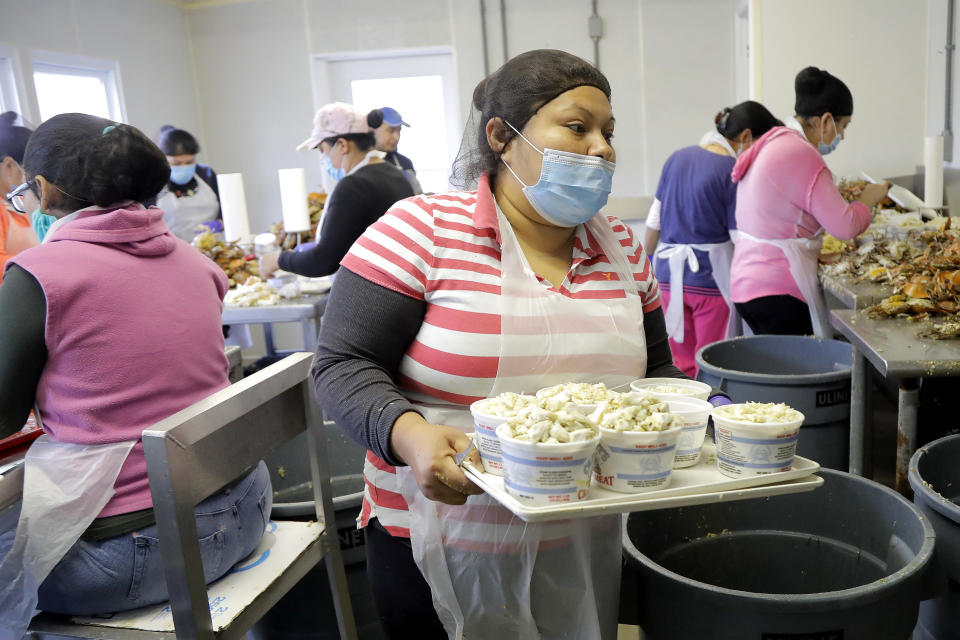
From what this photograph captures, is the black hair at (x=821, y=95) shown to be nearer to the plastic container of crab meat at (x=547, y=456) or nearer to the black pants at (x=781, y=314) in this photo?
the black pants at (x=781, y=314)

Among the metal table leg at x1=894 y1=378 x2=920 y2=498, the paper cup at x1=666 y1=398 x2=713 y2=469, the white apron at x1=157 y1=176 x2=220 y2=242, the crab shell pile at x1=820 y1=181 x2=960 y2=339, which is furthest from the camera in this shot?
the white apron at x1=157 y1=176 x2=220 y2=242

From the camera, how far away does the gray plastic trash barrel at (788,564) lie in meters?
1.22

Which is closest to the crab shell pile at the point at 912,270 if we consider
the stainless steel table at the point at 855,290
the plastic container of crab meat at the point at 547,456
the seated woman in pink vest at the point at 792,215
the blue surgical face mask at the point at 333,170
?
the stainless steel table at the point at 855,290

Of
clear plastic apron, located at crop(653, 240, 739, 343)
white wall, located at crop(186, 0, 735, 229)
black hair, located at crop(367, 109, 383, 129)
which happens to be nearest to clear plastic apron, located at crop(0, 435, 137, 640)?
black hair, located at crop(367, 109, 383, 129)

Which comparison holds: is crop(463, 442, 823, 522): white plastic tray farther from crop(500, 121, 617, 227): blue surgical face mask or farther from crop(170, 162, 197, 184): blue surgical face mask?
crop(170, 162, 197, 184): blue surgical face mask

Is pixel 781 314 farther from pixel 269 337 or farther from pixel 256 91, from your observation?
pixel 256 91

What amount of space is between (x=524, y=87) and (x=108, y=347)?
3.30ft

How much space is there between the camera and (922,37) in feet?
16.0

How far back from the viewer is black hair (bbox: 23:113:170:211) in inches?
68.1

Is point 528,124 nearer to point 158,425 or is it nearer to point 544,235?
point 544,235

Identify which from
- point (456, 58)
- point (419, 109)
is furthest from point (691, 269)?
point (419, 109)

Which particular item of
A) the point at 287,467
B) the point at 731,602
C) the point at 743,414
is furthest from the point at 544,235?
the point at 287,467

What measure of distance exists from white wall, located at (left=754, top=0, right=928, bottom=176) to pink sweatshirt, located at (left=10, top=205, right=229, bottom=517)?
14.3ft

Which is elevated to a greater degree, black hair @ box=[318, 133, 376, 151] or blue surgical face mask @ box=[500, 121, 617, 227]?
black hair @ box=[318, 133, 376, 151]
